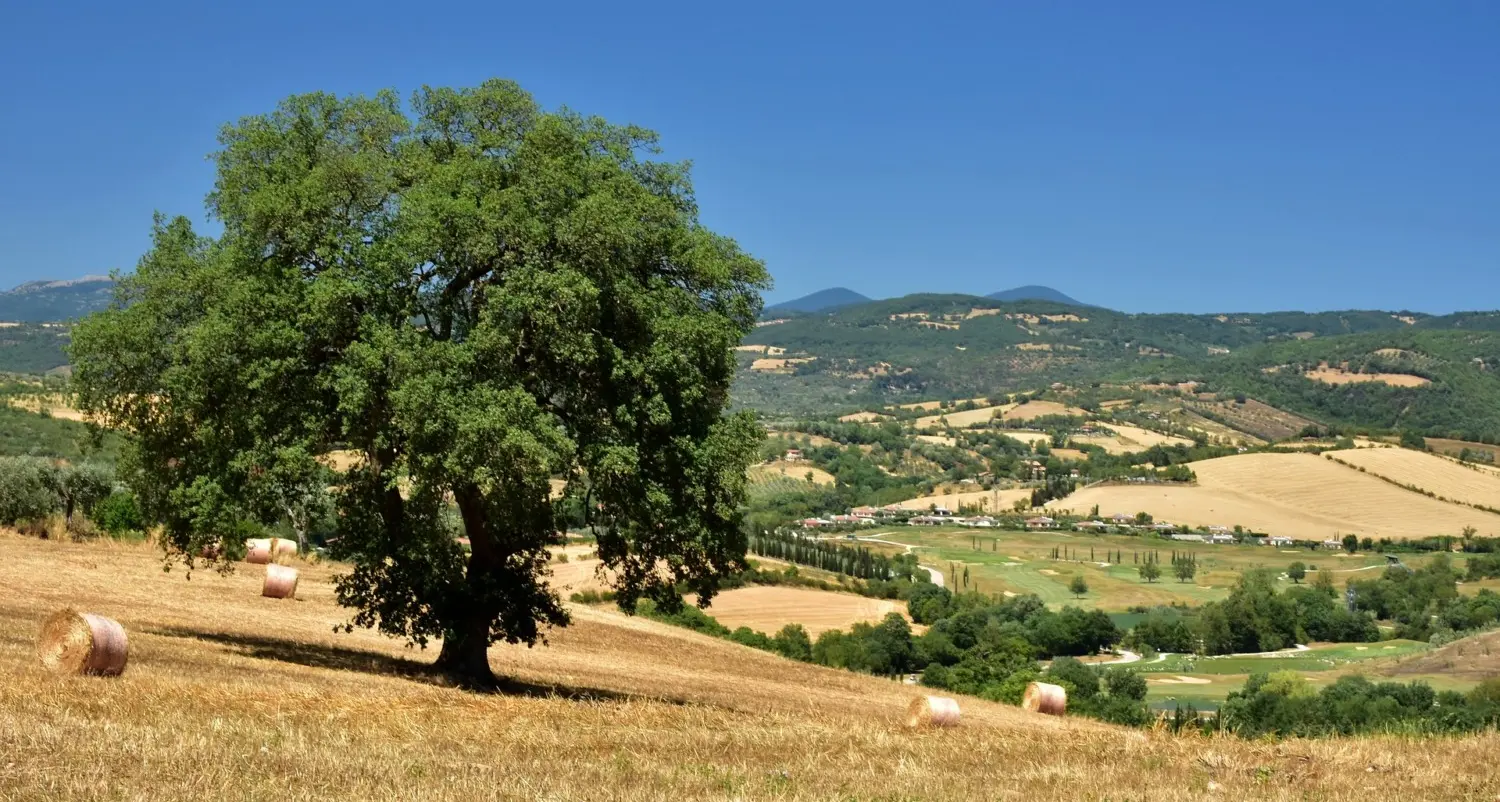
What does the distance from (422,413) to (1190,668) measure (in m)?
73.1

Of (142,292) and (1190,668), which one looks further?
(1190,668)

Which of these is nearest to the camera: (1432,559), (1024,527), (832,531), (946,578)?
(946,578)

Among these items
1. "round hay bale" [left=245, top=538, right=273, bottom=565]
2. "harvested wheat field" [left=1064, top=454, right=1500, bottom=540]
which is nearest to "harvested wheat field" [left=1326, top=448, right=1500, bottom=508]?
"harvested wheat field" [left=1064, top=454, right=1500, bottom=540]

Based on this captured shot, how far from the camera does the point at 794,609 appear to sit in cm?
7744

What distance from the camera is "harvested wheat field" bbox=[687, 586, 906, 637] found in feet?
229

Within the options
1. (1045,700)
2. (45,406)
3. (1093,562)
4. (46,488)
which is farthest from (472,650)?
(1093,562)

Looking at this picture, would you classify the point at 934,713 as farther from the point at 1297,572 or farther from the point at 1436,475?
the point at 1436,475

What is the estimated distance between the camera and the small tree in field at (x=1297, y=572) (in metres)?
130

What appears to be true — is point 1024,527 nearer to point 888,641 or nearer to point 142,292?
point 888,641

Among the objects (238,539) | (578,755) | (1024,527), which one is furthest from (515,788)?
(1024,527)

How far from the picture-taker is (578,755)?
41.9ft

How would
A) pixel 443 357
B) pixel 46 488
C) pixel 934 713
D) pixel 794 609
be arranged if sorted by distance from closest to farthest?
1. pixel 443 357
2. pixel 934 713
3. pixel 46 488
4. pixel 794 609

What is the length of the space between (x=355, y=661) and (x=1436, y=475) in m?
196

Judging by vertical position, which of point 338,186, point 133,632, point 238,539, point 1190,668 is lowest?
point 1190,668
